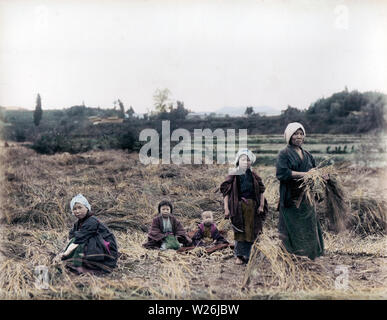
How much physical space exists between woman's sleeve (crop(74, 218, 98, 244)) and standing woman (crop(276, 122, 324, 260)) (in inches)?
87.5

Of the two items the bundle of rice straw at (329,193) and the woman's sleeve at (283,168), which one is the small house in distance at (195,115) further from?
the bundle of rice straw at (329,193)

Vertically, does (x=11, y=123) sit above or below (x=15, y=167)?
above

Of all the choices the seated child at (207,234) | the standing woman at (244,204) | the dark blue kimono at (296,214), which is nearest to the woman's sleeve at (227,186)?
the standing woman at (244,204)

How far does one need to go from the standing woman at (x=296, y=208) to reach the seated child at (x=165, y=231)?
127cm

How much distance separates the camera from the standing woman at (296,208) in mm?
6074

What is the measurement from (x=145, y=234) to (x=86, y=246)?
1.02m

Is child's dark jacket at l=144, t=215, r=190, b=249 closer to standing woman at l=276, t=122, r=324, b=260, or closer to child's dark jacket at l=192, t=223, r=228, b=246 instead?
child's dark jacket at l=192, t=223, r=228, b=246

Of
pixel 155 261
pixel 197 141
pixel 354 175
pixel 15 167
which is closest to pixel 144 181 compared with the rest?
pixel 197 141

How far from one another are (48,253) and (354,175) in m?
4.34

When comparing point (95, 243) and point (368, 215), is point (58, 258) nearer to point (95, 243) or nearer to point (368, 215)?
point (95, 243)

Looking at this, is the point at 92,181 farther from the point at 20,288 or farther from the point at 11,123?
the point at 20,288

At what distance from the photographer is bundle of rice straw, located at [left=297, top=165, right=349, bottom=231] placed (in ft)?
19.9

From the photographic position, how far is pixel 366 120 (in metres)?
7.30

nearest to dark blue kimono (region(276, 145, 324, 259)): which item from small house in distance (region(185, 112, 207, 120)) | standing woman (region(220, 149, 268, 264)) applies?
standing woman (region(220, 149, 268, 264))
